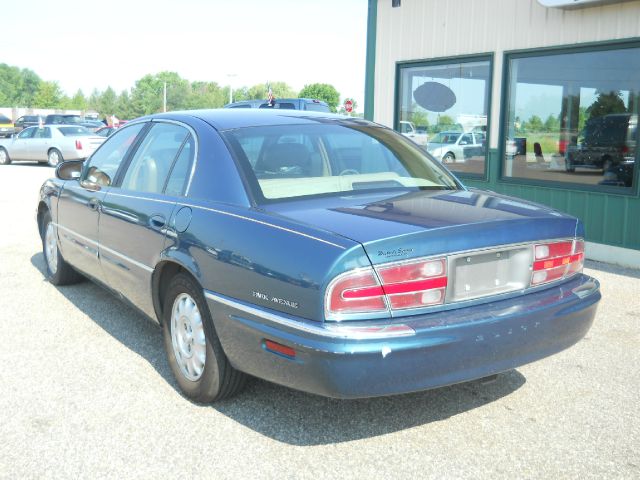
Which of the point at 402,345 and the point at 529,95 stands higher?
the point at 529,95

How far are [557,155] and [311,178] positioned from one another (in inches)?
218

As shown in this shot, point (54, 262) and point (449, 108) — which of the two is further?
point (449, 108)

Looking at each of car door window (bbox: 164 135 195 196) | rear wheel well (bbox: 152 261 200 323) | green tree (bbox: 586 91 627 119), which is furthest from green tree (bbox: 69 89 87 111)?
rear wheel well (bbox: 152 261 200 323)

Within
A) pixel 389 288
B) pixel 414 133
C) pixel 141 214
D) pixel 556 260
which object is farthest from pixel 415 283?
pixel 414 133

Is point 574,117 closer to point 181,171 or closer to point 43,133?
point 181,171

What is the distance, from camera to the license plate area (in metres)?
3.14

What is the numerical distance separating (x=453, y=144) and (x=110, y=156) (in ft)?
19.5

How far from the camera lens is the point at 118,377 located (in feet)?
13.8

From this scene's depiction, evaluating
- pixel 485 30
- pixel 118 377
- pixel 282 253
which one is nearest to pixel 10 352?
pixel 118 377

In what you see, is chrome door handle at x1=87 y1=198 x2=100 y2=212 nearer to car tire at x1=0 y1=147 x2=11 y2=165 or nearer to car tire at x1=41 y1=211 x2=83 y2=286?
car tire at x1=41 y1=211 x2=83 y2=286

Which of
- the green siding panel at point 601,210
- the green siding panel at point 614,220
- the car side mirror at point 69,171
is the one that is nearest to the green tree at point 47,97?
the green siding panel at point 601,210

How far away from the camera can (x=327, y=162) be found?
160 inches

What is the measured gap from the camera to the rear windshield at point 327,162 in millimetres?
3742

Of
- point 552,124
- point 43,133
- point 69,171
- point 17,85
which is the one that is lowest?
point 69,171
